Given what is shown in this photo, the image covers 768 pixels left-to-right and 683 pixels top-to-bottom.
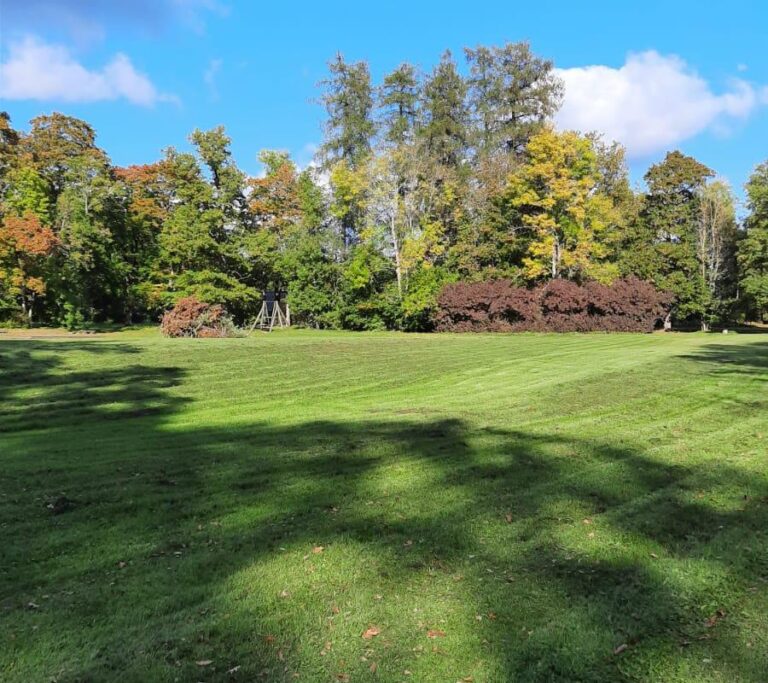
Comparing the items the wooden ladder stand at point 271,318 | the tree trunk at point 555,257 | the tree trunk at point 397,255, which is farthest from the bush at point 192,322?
the tree trunk at point 555,257

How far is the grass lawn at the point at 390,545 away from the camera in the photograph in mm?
2531

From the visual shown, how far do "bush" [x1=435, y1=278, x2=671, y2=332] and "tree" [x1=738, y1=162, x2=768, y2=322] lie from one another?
22.5ft

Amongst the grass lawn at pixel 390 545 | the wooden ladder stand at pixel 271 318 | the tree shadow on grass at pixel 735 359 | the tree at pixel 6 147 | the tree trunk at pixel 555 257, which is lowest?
the grass lawn at pixel 390 545

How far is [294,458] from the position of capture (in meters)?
5.96

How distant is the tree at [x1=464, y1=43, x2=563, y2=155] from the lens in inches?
1549

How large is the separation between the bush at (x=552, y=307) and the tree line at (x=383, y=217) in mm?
1630

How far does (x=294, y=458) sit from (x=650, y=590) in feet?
12.0

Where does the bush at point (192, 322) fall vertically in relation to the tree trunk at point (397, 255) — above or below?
below

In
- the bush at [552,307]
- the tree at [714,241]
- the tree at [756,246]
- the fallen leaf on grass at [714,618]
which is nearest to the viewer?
A: the fallen leaf on grass at [714,618]

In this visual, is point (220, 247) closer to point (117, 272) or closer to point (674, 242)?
point (117, 272)

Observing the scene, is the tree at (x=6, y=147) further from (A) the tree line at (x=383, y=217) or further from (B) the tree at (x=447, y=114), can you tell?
(B) the tree at (x=447, y=114)

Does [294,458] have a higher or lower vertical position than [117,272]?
lower

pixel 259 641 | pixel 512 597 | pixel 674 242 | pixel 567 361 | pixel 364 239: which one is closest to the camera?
pixel 259 641

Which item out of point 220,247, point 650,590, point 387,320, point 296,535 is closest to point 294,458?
point 296,535
